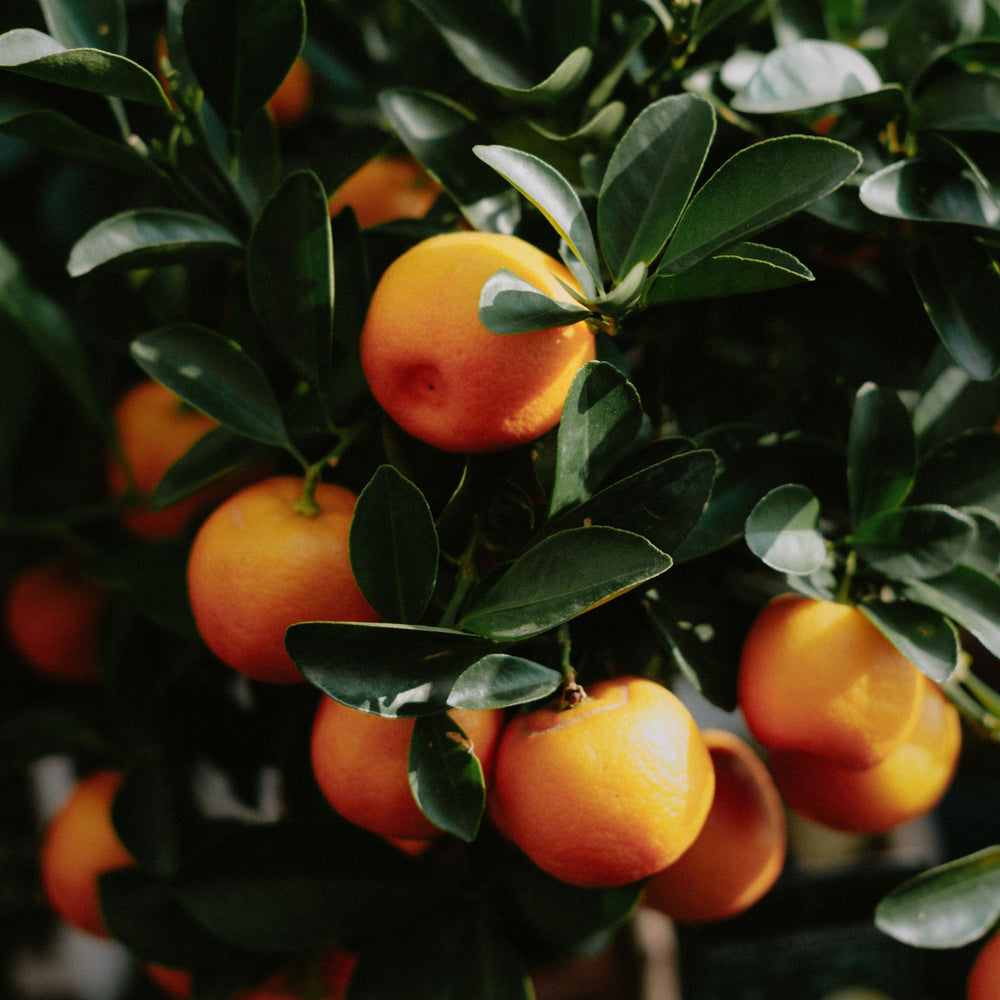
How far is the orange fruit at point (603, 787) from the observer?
402mm

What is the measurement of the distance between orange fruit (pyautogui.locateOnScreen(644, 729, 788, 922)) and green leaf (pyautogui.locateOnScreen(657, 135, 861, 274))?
15.3 inches

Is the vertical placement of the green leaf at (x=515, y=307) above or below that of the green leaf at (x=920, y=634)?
above

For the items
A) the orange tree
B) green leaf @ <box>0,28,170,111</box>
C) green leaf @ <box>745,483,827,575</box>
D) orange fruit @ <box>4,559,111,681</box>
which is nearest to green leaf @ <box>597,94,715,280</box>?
the orange tree

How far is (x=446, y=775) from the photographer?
1.29 feet

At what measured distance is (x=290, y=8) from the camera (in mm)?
450

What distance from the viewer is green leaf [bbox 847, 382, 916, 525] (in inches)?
18.5

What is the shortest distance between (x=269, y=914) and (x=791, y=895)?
590 mm

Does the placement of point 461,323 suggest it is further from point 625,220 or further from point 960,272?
point 960,272

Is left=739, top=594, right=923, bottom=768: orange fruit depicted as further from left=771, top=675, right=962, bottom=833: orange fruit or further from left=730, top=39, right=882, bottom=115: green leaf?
left=730, top=39, right=882, bottom=115: green leaf

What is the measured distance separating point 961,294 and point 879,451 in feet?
0.34

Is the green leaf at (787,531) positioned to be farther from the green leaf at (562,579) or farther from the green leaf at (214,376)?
the green leaf at (214,376)

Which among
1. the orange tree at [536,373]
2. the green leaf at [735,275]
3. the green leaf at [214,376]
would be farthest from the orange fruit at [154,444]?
the green leaf at [735,275]

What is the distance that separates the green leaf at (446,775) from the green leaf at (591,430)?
0.40 ft

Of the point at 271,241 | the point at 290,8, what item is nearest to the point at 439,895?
the point at 271,241
